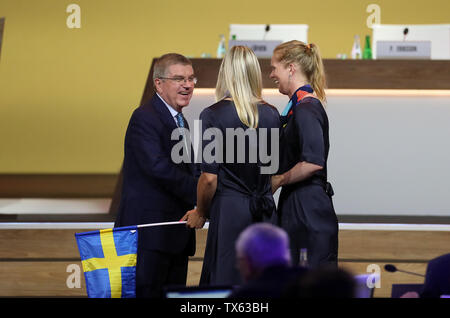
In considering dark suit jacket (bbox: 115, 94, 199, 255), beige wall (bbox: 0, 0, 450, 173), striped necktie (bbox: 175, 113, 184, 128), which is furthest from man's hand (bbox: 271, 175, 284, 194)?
beige wall (bbox: 0, 0, 450, 173)

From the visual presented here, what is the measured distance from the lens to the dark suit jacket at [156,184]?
9.70 feet

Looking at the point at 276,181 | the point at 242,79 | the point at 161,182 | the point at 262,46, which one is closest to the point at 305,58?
the point at 242,79

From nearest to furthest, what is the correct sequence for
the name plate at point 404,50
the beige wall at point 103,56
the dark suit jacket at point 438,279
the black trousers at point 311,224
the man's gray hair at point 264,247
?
the man's gray hair at point 264,247 → the dark suit jacket at point 438,279 → the black trousers at point 311,224 → the name plate at point 404,50 → the beige wall at point 103,56

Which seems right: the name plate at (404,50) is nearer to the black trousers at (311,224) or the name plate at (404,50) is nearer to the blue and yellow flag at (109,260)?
the black trousers at (311,224)

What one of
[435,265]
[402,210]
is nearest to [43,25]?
[402,210]

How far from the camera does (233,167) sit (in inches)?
108

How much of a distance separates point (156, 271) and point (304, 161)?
752 mm

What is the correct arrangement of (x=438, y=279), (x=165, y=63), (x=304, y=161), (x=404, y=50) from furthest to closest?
1. (x=404, y=50)
2. (x=165, y=63)
3. (x=304, y=161)
4. (x=438, y=279)

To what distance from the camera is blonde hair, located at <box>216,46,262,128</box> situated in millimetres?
2711

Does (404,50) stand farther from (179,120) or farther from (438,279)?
(438,279)

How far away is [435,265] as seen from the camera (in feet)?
7.91

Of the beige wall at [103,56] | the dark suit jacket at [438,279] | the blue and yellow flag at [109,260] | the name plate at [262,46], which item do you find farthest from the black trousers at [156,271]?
the beige wall at [103,56]

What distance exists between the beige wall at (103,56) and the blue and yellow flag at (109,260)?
555cm

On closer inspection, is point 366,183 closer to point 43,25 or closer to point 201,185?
point 201,185
